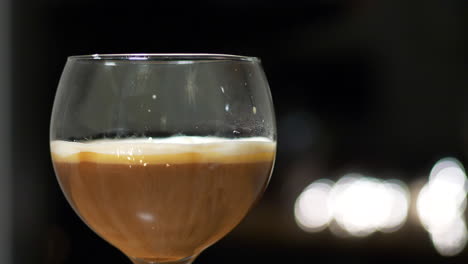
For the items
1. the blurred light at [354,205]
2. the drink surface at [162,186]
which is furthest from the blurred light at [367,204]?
the drink surface at [162,186]

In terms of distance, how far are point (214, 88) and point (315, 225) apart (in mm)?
1070

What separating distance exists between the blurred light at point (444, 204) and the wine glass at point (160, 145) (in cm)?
108

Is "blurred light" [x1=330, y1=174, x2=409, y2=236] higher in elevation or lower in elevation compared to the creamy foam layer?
lower

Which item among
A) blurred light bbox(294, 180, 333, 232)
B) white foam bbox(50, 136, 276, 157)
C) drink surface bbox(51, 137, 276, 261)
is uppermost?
white foam bbox(50, 136, 276, 157)

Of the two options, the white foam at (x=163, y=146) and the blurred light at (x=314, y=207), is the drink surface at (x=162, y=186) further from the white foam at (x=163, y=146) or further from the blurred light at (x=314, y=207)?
the blurred light at (x=314, y=207)

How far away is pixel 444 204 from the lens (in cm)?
143

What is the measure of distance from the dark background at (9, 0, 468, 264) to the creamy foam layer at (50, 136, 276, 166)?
103 cm

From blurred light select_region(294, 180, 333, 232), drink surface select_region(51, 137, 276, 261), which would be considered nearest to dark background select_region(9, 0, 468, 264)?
blurred light select_region(294, 180, 333, 232)

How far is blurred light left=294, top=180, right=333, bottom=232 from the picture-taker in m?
1.42

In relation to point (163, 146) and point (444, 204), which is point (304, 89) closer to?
point (444, 204)

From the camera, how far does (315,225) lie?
1424 millimetres

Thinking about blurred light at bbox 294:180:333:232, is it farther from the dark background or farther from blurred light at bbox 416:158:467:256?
blurred light at bbox 416:158:467:256

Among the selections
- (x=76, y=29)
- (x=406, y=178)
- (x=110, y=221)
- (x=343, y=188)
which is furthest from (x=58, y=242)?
(x=110, y=221)

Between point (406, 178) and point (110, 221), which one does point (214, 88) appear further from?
point (406, 178)
